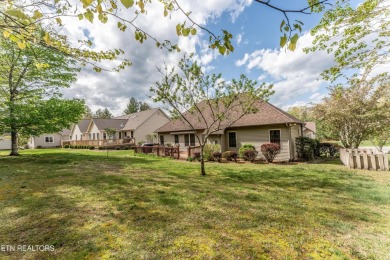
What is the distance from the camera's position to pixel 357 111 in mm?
13164

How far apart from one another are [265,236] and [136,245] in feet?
7.85

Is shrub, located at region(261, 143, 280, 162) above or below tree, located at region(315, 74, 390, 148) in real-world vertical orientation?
below

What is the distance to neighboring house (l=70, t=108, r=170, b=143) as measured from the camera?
31.4 m

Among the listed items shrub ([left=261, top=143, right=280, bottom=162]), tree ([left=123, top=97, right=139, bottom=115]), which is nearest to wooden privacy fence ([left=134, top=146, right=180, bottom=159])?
shrub ([left=261, top=143, right=280, bottom=162])

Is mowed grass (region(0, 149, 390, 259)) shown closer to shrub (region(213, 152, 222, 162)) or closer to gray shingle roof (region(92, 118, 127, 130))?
shrub (region(213, 152, 222, 162))

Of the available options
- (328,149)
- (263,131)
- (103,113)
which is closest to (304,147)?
(263,131)

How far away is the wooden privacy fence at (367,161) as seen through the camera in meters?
9.48

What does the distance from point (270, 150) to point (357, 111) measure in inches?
260

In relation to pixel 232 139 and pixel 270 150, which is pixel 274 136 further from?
pixel 232 139

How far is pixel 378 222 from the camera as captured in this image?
4.23m

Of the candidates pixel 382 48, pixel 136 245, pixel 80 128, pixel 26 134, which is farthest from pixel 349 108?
pixel 80 128

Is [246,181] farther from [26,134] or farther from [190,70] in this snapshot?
[26,134]

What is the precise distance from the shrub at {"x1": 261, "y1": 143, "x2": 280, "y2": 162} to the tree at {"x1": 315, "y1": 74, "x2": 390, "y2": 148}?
482 centimetres

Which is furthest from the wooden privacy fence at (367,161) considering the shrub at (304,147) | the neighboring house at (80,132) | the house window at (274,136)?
the neighboring house at (80,132)
